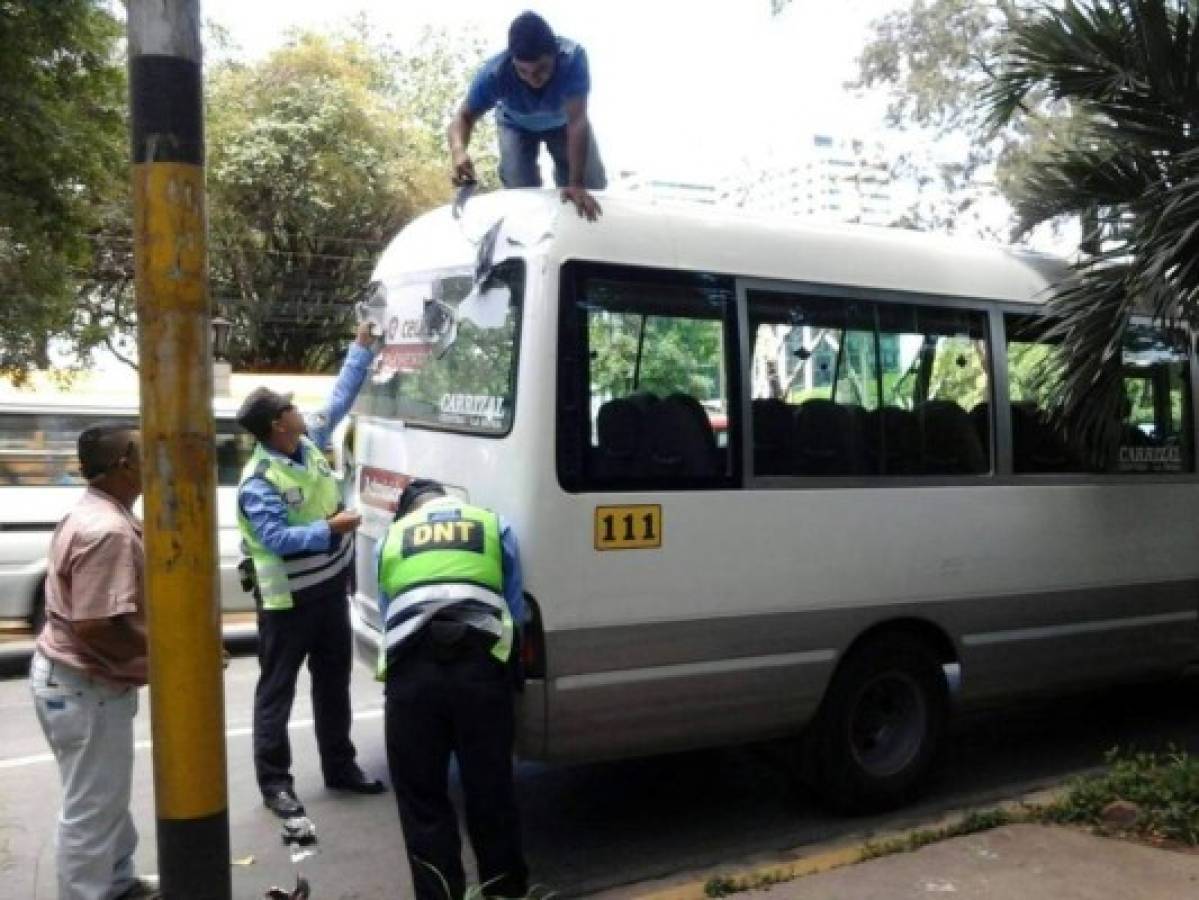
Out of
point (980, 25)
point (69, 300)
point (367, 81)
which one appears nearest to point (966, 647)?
point (69, 300)

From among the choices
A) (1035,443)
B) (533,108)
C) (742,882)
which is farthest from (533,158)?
(742,882)

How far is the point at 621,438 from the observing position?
465 centimetres

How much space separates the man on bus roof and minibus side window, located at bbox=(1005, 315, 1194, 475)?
229cm

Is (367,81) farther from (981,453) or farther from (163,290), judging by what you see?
(163,290)

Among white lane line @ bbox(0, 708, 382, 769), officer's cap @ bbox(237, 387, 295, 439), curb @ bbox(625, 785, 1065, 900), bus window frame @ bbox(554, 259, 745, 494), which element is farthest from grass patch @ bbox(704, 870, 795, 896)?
white lane line @ bbox(0, 708, 382, 769)

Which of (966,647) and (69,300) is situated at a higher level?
(69,300)

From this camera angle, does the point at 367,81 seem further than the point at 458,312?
Yes

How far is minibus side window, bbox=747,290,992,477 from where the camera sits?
5062 millimetres

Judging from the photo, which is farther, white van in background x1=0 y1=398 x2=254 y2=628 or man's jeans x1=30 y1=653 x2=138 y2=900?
white van in background x1=0 y1=398 x2=254 y2=628

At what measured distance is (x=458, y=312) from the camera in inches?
197

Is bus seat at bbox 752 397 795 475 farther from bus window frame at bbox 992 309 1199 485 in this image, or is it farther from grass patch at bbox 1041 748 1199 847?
grass patch at bbox 1041 748 1199 847

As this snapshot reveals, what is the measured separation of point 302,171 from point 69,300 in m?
11.9

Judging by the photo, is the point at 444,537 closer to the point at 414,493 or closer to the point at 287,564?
the point at 414,493

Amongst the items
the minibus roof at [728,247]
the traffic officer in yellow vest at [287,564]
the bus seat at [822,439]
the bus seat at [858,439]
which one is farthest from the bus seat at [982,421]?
the traffic officer in yellow vest at [287,564]
